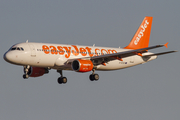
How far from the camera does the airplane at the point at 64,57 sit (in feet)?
193

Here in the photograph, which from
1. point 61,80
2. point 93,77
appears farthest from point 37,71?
point 93,77

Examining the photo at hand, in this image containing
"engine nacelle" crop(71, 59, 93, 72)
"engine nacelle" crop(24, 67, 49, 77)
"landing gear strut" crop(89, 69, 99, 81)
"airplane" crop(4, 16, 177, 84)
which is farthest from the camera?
"engine nacelle" crop(24, 67, 49, 77)

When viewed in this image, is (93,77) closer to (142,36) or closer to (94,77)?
(94,77)

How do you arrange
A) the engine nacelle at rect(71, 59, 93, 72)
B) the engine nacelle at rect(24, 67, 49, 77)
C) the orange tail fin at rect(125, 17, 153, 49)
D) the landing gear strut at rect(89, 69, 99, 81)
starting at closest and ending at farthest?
the engine nacelle at rect(71, 59, 93, 72) → the landing gear strut at rect(89, 69, 99, 81) → the engine nacelle at rect(24, 67, 49, 77) → the orange tail fin at rect(125, 17, 153, 49)

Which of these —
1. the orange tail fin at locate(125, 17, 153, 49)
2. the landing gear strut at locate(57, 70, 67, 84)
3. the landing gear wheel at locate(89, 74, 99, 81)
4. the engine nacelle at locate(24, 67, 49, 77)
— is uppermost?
the orange tail fin at locate(125, 17, 153, 49)

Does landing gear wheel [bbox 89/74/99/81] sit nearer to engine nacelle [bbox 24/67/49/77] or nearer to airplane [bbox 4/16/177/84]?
airplane [bbox 4/16/177/84]

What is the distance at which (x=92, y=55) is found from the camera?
65.3m

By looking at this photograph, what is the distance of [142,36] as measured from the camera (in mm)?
75438

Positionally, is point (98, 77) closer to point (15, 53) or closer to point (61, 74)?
point (61, 74)

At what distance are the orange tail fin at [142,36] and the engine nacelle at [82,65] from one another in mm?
15081

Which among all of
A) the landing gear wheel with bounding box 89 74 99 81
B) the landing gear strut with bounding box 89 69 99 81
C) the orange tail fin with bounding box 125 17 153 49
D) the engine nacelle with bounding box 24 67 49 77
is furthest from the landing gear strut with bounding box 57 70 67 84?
the orange tail fin with bounding box 125 17 153 49

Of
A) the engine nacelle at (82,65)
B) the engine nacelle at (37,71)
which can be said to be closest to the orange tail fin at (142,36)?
the engine nacelle at (82,65)

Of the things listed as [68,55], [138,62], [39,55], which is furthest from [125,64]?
[39,55]

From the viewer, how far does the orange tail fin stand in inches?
2936
